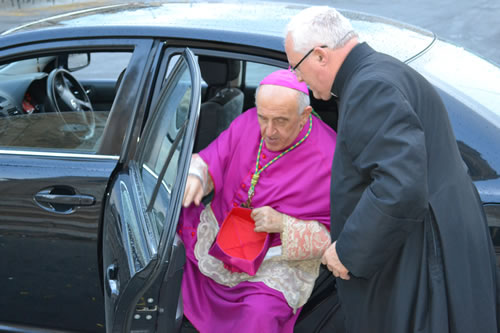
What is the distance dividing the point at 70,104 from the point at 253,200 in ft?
3.94

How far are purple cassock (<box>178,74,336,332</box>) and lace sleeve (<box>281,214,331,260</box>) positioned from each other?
6 cm

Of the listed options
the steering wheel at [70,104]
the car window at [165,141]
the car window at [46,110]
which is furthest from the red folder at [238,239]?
the steering wheel at [70,104]

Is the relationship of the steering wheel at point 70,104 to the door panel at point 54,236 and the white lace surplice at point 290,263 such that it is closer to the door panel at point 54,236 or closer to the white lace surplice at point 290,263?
the door panel at point 54,236

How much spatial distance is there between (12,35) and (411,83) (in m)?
1.80

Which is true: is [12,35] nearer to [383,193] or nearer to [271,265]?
[271,265]

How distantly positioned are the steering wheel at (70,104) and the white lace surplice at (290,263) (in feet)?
2.53

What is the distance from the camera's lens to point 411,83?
185 centimetres

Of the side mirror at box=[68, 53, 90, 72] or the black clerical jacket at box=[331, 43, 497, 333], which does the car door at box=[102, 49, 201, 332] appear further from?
the side mirror at box=[68, 53, 90, 72]

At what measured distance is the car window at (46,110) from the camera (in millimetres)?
2676

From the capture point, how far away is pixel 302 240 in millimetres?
2449

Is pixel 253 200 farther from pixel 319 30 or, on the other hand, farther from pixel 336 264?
pixel 319 30

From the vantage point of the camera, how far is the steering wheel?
279cm

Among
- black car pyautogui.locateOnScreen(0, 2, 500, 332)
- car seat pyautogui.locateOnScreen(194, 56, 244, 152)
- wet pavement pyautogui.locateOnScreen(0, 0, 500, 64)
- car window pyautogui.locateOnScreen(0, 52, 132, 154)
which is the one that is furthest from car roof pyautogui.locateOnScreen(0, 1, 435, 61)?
wet pavement pyautogui.locateOnScreen(0, 0, 500, 64)

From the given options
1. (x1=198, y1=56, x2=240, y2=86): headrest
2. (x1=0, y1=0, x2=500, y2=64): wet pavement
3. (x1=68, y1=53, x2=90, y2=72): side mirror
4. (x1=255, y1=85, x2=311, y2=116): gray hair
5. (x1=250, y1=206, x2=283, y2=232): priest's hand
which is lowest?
(x1=0, y1=0, x2=500, y2=64): wet pavement
